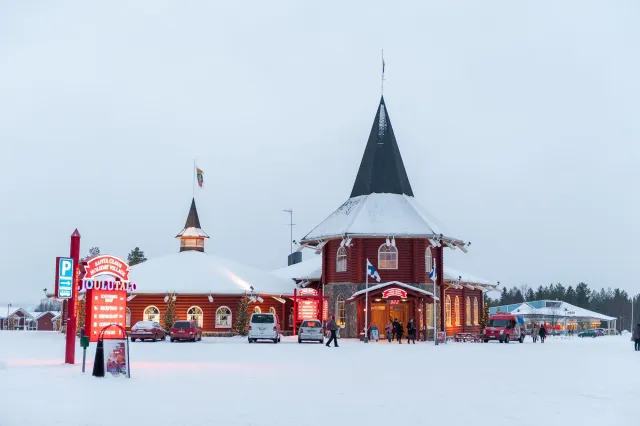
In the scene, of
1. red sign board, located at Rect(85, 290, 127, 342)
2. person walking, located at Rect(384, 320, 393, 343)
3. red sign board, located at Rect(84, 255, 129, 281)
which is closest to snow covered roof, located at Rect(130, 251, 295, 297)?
person walking, located at Rect(384, 320, 393, 343)

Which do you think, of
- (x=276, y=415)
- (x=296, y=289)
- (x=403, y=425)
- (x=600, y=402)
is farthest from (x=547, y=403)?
(x=296, y=289)

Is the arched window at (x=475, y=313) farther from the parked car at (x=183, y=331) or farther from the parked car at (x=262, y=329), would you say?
the parked car at (x=183, y=331)

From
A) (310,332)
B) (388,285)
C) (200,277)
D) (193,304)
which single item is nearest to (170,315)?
(193,304)

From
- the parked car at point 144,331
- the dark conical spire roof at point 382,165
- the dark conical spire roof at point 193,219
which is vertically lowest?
the parked car at point 144,331

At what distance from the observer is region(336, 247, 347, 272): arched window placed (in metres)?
50.2

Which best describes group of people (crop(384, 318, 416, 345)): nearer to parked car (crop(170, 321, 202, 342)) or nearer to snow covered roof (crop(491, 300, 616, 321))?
parked car (crop(170, 321, 202, 342))

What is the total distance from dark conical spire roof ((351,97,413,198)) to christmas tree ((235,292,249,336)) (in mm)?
11113

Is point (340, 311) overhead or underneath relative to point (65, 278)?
underneath

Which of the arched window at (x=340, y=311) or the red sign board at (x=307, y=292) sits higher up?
the red sign board at (x=307, y=292)

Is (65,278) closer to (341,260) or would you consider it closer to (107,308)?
(107,308)

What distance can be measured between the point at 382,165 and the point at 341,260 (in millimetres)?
7781

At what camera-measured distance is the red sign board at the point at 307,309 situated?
51.6 metres

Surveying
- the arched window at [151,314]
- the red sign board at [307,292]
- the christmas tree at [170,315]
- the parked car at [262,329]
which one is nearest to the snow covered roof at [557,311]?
the red sign board at [307,292]

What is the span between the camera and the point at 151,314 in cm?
Result: 5100
